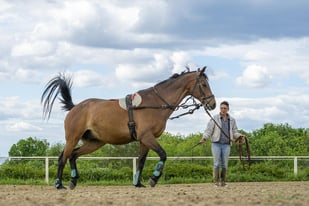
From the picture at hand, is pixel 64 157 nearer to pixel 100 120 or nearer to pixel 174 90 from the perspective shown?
pixel 100 120

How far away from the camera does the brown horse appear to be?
12.8 meters

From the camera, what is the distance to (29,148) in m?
31.4

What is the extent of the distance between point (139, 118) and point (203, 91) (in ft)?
4.47

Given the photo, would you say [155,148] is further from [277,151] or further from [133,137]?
[277,151]

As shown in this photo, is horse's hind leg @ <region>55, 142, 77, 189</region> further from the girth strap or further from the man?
the man

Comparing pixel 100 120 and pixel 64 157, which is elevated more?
pixel 100 120

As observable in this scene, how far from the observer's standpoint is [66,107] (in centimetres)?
1473

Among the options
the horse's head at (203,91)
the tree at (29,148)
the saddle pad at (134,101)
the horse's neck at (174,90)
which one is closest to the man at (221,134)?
the horse's head at (203,91)

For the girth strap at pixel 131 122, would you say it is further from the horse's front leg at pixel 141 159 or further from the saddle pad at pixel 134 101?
the horse's front leg at pixel 141 159

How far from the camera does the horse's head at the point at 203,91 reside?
1312 centimetres

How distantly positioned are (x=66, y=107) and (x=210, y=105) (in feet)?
11.1

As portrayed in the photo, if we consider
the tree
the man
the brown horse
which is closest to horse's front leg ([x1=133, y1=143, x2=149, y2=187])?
the brown horse

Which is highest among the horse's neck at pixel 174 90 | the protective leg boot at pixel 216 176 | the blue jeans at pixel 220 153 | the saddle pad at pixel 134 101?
the horse's neck at pixel 174 90

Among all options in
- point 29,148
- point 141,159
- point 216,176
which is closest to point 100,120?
point 141,159
